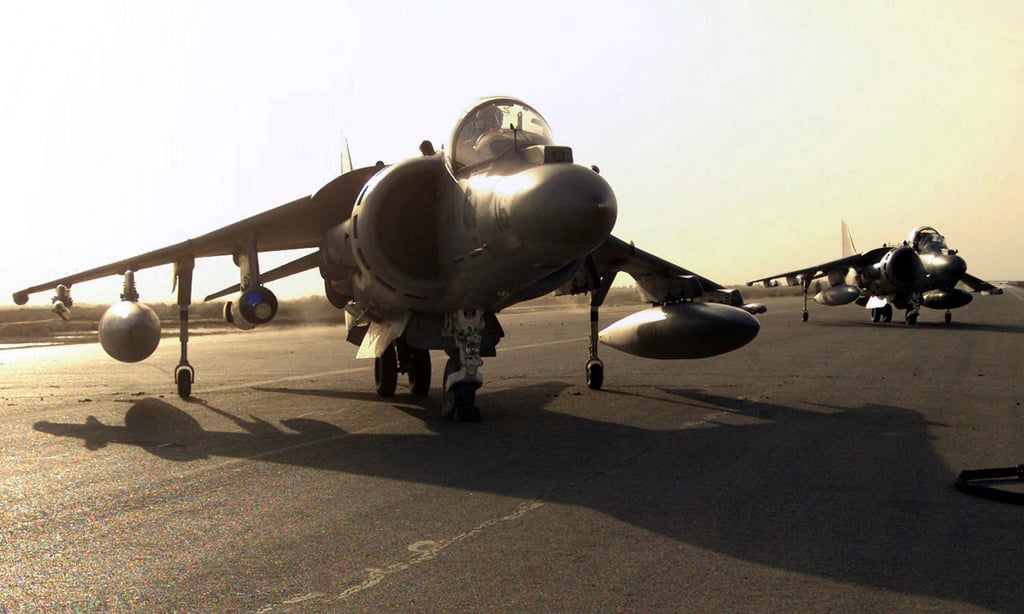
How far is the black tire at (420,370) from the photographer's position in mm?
13773

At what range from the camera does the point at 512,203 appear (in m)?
8.67

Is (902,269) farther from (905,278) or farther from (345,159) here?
(345,159)

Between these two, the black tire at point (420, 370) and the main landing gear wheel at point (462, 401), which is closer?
the main landing gear wheel at point (462, 401)

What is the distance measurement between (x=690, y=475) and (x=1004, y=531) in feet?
7.93

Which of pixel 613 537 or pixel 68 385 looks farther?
pixel 68 385

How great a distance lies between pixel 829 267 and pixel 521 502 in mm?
35165

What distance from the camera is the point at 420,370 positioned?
13773 millimetres

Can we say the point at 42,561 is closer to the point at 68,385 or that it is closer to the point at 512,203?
the point at 512,203

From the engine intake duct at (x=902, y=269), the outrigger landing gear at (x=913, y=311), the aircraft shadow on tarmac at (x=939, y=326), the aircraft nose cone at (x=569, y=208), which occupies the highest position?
the engine intake duct at (x=902, y=269)

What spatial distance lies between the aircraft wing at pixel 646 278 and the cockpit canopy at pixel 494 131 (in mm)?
3194

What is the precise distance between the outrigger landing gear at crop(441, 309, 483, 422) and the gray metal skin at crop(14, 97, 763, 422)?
2 centimetres

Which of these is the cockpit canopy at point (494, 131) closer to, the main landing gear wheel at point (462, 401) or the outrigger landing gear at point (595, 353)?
the main landing gear wheel at point (462, 401)

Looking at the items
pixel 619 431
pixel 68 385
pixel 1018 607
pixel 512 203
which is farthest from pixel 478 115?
pixel 68 385

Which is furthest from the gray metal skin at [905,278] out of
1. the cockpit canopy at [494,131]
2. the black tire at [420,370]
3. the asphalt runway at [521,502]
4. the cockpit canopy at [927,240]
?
the cockpit canopy at [494,131]
